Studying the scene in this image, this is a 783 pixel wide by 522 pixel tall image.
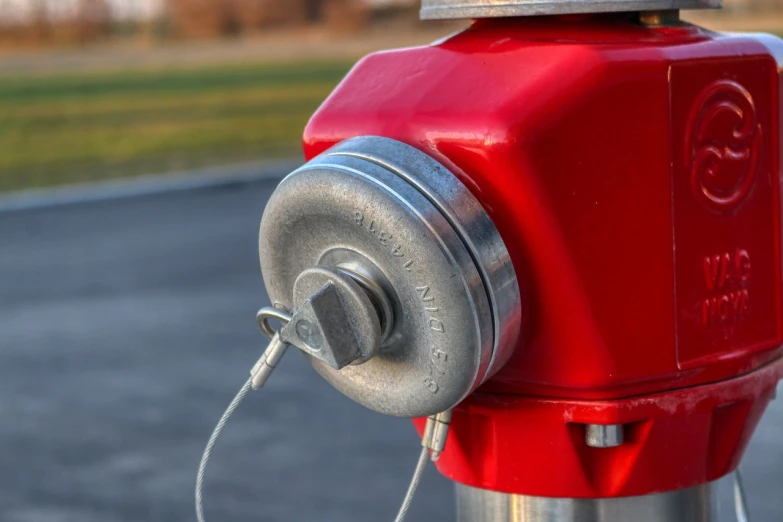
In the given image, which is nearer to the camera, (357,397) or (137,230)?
(357,397)

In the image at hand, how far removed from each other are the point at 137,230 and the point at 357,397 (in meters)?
7.91

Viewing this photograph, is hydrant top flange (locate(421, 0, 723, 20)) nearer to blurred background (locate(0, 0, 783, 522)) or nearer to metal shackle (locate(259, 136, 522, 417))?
metal shackle (locate(259, 136, 522, 417))

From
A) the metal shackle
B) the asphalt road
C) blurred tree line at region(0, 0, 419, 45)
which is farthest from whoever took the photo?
blurred tree line at region(0, 0, 419, 45)

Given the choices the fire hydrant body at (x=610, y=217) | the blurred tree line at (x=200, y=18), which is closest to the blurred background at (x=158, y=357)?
the fire hydrant body at (x=610, y=217)

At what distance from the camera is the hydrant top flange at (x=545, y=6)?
1.22 metres

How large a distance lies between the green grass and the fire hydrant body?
35.2 ft

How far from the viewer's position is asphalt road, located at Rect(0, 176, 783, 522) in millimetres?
3832

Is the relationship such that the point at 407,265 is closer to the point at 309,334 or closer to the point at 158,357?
the point at 309,334

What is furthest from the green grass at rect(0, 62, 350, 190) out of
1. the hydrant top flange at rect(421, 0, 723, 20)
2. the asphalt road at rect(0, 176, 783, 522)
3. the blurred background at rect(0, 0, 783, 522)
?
the hydrant top flange at rect(421, 0, 723, 20)

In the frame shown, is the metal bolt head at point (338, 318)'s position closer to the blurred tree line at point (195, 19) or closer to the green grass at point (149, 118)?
the green grass at point (149, 118)

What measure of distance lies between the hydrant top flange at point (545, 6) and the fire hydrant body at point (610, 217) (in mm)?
26

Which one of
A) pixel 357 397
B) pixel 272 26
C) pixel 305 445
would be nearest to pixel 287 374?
pixel 305 445

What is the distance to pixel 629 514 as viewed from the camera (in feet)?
4.29

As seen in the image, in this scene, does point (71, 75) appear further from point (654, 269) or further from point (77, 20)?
point (654, 269)
